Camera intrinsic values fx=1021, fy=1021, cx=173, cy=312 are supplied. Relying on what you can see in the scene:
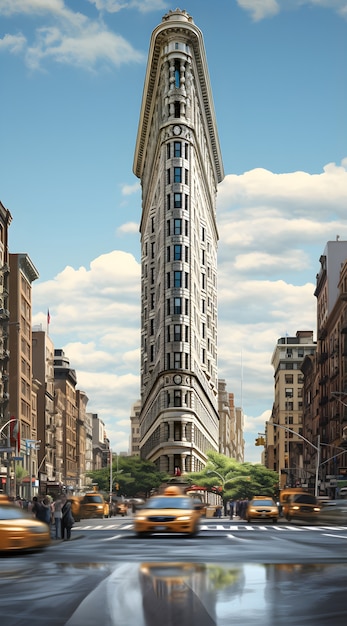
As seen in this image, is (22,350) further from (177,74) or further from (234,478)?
(177,74)

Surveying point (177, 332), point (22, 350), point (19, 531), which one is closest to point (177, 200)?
point (177, 332)

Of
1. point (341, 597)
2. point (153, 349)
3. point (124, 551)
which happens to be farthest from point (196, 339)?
point (341, 597)

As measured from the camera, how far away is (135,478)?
131000 millimetres

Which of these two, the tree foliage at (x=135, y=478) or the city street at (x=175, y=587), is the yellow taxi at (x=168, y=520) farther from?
the tree foliage at (x=135, y=478)

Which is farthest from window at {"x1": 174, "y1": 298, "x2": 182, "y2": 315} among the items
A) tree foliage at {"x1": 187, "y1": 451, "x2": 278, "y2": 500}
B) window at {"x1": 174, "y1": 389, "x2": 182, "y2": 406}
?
tree foliage at {"x1": 187, "y1": 451, "x2": 278, "y2": 500}

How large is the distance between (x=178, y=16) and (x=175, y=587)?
429 ft

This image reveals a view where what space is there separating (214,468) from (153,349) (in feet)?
88.3

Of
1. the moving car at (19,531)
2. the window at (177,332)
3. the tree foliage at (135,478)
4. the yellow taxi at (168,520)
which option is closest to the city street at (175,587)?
the moving car at (19,531)

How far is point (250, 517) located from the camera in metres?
59.5

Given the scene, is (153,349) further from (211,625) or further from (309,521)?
(211,625)

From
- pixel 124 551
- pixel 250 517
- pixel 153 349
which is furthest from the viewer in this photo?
pixel 153 349

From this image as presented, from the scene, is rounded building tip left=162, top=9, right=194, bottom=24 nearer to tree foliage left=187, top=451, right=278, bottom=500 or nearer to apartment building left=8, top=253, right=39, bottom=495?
apartment building left=8, top=253, right=39, bottom=495

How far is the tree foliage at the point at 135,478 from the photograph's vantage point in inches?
5049

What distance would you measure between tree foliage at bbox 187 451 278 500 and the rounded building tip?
58378 mm
